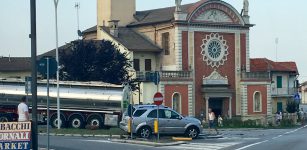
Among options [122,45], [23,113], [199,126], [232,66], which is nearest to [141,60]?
[122,45]

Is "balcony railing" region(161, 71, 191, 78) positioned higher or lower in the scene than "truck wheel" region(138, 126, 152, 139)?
higher

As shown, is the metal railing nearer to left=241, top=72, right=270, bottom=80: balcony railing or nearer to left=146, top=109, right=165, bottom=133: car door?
left=241, top=72, right=270, bottom=80: balcony railing

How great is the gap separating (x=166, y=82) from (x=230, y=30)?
35.9ft

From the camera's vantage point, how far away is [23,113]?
2816 centimetres

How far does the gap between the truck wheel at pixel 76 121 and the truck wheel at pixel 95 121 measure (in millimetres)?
545

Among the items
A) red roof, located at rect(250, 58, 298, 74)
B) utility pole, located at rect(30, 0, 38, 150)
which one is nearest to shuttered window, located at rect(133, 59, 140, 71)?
red roof, located at rect(250, 58, 298, 74)

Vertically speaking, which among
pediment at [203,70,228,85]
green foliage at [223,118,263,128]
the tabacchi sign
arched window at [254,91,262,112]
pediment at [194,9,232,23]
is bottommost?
green foliage at [223,118,263,128]

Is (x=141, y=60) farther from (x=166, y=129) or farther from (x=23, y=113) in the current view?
(x=23, y=113)

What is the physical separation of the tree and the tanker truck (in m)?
9.21

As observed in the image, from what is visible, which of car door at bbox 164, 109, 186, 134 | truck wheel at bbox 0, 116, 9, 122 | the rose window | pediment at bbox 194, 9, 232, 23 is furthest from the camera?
the rose window

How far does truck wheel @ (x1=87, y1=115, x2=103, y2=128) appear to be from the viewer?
158 ft

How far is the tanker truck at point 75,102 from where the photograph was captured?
1902 inches

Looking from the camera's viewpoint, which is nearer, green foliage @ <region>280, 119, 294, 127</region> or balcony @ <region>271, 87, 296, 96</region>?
green foliage @ <region>280, 119, 294, 127</region>

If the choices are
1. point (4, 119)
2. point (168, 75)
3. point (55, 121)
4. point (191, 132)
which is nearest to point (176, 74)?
point (168, 75)
